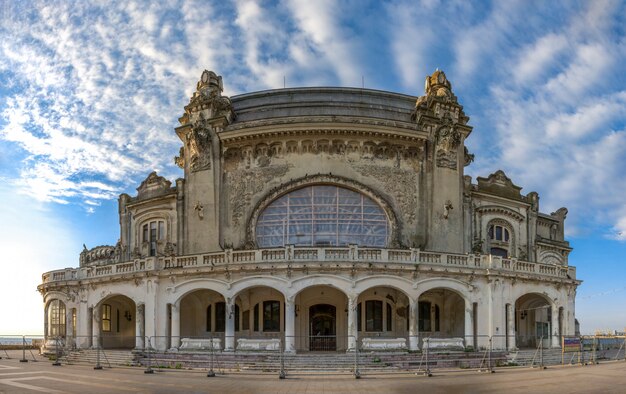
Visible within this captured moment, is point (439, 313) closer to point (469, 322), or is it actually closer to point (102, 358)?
point (469, 322)

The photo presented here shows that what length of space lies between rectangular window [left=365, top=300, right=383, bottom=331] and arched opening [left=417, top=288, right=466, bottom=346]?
2670 mm

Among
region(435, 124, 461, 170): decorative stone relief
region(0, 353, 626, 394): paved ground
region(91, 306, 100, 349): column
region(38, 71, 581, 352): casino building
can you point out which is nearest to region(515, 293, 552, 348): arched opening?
region(38, 71, 581, 352): casino building

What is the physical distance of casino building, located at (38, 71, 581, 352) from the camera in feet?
107

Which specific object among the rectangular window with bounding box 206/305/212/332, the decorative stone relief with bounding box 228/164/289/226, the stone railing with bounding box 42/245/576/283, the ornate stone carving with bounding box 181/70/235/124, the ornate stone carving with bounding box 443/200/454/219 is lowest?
the rectangular window with bounding box 206/305/212/332

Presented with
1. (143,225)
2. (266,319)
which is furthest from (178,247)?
(266,319)

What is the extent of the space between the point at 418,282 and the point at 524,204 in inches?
710

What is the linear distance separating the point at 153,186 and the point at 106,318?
11.3 metres

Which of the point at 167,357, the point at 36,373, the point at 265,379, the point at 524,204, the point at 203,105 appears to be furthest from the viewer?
the point at 524,204

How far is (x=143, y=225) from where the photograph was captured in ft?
152

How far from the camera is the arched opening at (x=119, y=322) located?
41.5 metres

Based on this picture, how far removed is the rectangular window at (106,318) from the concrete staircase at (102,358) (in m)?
5.83

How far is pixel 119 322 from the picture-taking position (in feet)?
141

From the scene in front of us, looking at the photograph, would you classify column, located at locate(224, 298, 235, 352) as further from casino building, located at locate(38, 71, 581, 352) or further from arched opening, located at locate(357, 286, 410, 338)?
arched opening, located at locate(357, 286, 410, 338)

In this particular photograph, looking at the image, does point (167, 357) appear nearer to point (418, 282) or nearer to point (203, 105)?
point (418, 282)
